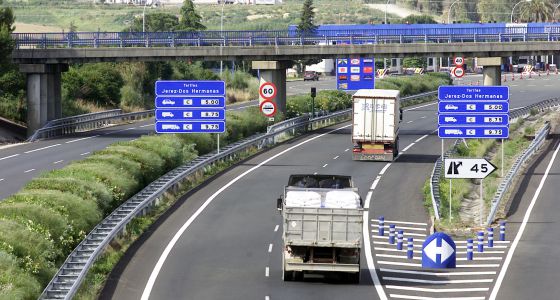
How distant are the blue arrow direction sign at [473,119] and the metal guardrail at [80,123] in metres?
36.9

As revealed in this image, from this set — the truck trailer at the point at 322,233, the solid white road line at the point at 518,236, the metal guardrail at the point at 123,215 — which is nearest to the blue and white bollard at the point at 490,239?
the solid white road line at the point at 518,236

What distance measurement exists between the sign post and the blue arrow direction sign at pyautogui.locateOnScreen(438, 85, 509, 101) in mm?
13515

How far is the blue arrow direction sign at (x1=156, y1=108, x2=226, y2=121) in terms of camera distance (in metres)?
62.1

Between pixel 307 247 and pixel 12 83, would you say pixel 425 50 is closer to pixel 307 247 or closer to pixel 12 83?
pixel 12 83

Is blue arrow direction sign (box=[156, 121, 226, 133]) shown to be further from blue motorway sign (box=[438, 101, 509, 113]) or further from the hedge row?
blue motorway sign (box=[438, 101, 509, 113])

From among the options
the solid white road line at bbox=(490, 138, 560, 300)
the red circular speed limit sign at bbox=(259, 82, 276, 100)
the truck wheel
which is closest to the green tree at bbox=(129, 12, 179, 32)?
the red circular speed limit sign at bbox=(259, 82, 276, 100)

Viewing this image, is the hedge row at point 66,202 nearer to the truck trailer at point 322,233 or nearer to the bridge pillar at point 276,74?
the truck trailer at point 322,233

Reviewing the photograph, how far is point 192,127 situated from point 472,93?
1614 centimetres

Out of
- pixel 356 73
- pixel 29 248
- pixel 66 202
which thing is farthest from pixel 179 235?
pixel 356 73

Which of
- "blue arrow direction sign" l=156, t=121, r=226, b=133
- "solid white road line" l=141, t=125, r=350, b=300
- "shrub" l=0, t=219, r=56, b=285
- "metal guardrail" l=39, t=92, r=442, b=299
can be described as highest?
"blue arrow direction sign" l=156, t=121, r=226, b=133

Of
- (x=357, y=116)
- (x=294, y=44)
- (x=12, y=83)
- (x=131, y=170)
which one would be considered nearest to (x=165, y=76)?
(x=12, y=83)

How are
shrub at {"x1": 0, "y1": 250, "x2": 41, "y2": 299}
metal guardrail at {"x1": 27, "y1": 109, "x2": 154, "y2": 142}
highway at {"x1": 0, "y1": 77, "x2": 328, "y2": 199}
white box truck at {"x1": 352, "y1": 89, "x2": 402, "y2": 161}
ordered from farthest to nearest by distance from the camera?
metal guardrail at {"x1": 27, "y1": 109, "x2": 154, "y2": 142} < white box truck at {"x1": 352, "y1": 89, "x2": 402, "y2": 161} < highway at {"x1": 0, "y1": 77, "x2": 328, "y2": 199} < shrub at {"x1": 0, "y1": 250, "x2": 41, "y2": 299}

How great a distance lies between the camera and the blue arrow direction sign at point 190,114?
6212 cm

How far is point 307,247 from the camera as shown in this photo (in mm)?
33188
